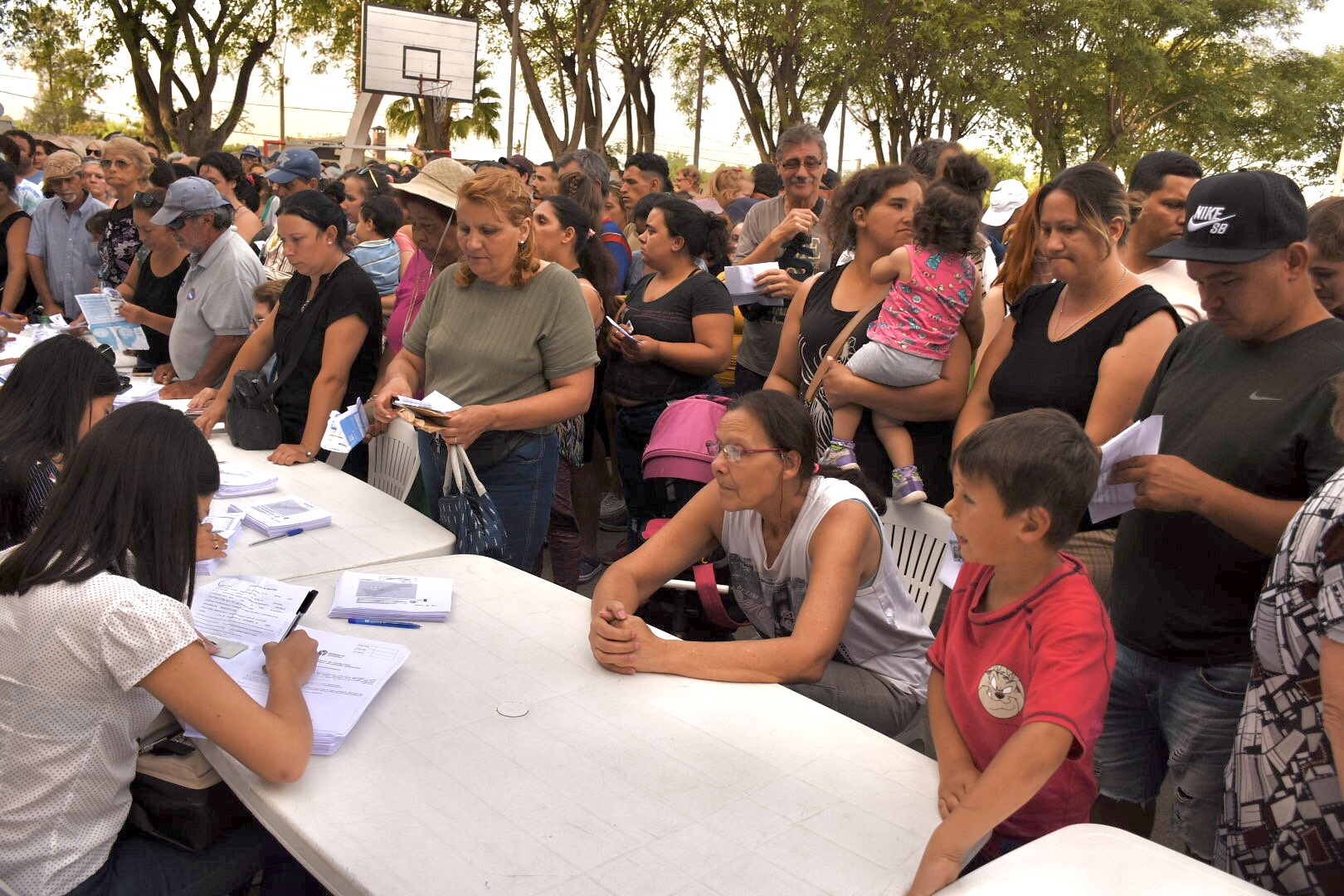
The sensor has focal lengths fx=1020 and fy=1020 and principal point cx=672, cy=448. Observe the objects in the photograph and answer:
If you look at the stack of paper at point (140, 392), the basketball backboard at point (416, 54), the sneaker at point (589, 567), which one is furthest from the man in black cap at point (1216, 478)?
the basketball backboard at point (416, 54)

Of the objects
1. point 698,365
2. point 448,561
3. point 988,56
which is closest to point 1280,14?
point 988,56

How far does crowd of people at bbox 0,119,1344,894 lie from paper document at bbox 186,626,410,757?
75 mm

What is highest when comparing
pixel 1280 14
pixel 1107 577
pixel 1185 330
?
pixel 1280 14

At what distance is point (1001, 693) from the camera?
1.79 meters

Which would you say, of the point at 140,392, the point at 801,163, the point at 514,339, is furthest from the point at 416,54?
the point at 514,339

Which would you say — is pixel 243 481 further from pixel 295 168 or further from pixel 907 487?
pixel 295 168

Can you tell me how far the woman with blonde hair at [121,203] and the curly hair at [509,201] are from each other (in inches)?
145

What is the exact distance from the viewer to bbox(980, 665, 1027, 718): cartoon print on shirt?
5.80 feet

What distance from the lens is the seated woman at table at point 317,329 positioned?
3.62 meters

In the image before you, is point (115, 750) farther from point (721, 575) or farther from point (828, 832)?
point (721, 575)

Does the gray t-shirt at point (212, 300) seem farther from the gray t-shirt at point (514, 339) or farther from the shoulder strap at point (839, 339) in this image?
the shoulder strap at point (839, 339)

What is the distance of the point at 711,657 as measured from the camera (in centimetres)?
212

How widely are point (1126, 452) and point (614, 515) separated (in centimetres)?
389

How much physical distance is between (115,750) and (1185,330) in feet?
7.42
